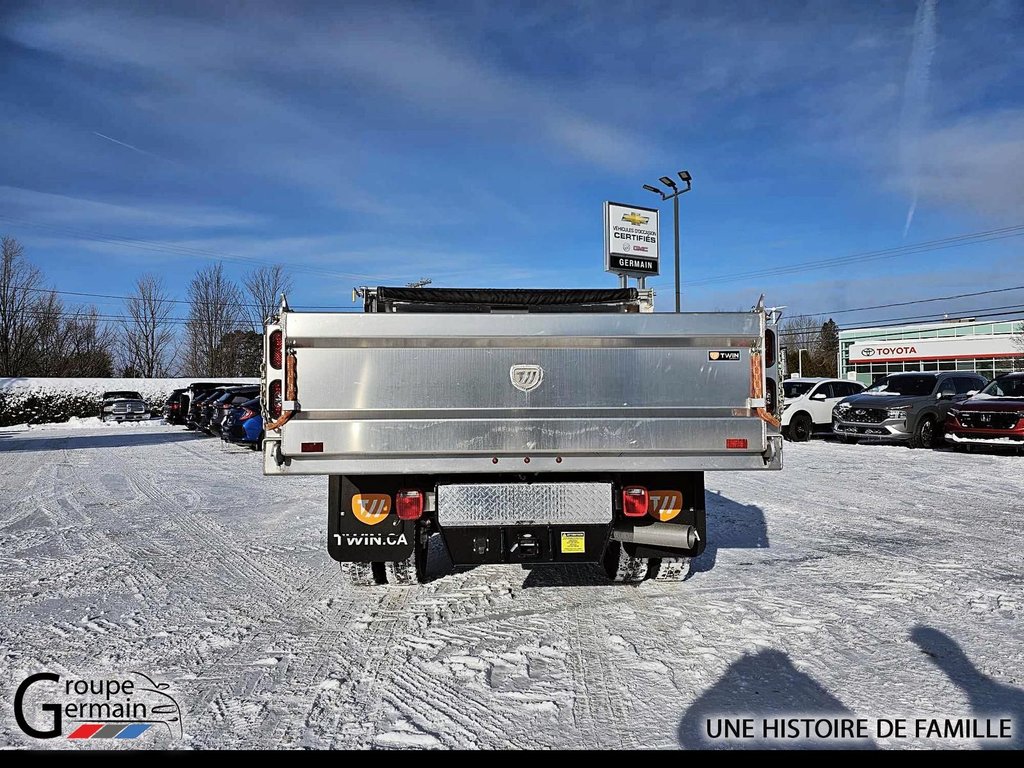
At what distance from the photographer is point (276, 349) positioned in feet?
14.7

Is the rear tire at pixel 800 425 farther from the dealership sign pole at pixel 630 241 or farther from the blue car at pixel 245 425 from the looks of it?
the blue car at pixel 245 425

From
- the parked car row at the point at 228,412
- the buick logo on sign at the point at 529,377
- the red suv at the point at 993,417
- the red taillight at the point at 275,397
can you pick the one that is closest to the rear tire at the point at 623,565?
the buick logo on sign at the point at 529,377

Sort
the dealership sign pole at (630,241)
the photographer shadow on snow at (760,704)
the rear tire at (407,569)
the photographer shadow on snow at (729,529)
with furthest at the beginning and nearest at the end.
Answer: the dealership sign pole at (630,241), the photographer shadow on snow at (729,529), the rear tire at (407,569), the photographer shadow on snow at (760,704)

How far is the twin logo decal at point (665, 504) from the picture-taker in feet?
16.0

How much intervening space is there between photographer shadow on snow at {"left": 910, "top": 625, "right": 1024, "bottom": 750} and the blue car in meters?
16.3

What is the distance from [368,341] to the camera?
14.3ft

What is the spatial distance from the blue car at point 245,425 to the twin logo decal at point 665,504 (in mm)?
15010

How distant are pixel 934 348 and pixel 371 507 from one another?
213 feet

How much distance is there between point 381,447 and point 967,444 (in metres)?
14.9

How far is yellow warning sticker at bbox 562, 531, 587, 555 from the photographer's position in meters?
4.73

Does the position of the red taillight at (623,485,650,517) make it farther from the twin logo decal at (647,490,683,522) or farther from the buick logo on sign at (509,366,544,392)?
the buick logo on sign at (509,366,544,392)

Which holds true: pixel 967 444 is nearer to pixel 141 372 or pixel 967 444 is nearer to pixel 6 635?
pixel 6 635

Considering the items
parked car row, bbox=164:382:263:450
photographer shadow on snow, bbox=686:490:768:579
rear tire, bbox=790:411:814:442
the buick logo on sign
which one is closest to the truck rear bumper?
the buick logo on sign

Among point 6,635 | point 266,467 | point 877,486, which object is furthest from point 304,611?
point 877,486
